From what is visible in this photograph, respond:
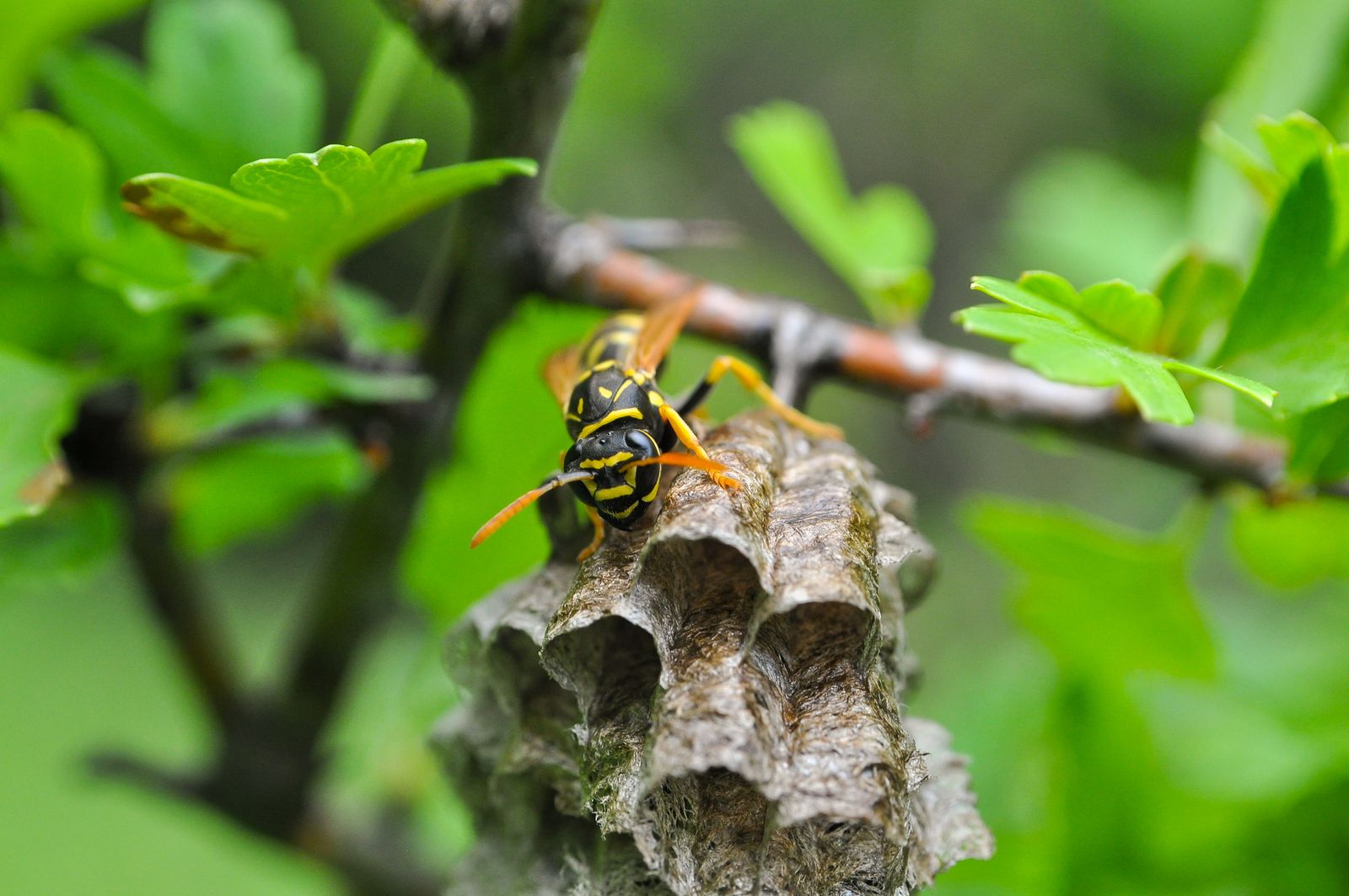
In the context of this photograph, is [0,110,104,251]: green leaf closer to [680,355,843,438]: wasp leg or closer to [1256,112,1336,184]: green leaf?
[680,355,843,438]: wasp leg

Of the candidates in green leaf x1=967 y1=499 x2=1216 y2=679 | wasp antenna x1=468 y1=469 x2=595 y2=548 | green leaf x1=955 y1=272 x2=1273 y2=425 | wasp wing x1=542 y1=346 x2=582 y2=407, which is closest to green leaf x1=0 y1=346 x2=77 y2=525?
wasp antenna x1=468 y1=469 x2=595 y2=548

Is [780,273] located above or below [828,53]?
below

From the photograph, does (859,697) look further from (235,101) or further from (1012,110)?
(1012,110)

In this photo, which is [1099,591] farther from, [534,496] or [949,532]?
[949,532]

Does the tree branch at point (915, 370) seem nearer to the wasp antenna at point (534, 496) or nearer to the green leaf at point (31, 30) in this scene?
the wasp antenna at point (534, 496)

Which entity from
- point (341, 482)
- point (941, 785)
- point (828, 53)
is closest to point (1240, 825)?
point (941, 785)

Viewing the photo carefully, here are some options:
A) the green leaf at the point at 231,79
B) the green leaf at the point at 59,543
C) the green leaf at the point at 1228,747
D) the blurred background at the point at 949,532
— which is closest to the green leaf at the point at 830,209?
the blurred background at the point at 949,532
